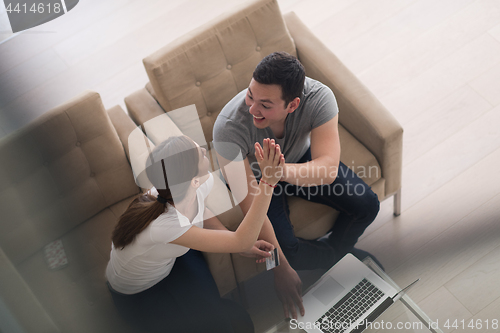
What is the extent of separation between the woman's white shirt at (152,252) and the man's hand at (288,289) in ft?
0.98

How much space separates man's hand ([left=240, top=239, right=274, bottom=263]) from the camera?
1.18 metres

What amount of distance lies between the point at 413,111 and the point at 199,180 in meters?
1.37

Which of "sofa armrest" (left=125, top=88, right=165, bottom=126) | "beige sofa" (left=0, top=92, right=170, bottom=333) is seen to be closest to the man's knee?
"sofa armrest" (left=125, top=88, right=165, bottom=126)

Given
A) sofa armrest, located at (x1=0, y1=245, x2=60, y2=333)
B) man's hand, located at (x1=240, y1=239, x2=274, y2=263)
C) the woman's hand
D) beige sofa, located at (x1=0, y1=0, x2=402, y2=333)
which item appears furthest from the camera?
man's hand, located at (x1=240, y1=239, x2=274, y2=263)

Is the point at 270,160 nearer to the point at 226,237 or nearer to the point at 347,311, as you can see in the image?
the point at 226,237

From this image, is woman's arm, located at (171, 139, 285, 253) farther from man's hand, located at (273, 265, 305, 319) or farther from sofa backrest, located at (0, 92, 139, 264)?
sofa backrest, located at (0, 92, 139, 264)

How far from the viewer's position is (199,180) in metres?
1.04

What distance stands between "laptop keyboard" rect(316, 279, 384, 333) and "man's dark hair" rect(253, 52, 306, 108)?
59cm

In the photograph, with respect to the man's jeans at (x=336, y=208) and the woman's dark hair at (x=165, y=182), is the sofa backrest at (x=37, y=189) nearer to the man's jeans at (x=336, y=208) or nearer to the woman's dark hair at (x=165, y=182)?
the woman's dark hair at (x=165, y=182)

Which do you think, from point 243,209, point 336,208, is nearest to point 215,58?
point 243,209

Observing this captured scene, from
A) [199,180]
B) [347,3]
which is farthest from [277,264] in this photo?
[347,3]

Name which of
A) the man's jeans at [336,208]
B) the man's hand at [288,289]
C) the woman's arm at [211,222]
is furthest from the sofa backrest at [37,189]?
the man's jeans at [336,208]

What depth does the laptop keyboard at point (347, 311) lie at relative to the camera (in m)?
1.02

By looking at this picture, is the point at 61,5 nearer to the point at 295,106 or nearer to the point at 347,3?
the point at 295,106
